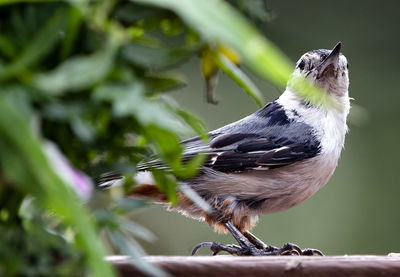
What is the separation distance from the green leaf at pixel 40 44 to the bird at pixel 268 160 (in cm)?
111

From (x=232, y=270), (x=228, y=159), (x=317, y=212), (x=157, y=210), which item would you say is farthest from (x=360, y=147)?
(x=232, y=270)

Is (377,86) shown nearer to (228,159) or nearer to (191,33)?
(228,159)

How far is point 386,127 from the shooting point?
155 inches

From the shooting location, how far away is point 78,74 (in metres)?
0.55

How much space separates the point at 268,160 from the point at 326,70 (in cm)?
34

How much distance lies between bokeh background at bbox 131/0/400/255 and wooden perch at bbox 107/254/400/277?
2.63 metres

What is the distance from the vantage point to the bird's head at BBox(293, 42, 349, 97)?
208 cm

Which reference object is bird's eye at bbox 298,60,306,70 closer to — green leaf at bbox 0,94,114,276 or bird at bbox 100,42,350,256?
bird at bbox 100,42,350,256

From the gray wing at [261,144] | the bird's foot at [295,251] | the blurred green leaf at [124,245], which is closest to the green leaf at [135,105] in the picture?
the blurred green leaf at [124,245]

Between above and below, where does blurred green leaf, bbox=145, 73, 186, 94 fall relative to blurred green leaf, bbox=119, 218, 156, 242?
above

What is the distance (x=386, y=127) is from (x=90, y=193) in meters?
3.48

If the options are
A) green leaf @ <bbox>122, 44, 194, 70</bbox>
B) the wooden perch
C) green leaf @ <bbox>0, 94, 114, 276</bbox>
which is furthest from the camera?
the wooden perch

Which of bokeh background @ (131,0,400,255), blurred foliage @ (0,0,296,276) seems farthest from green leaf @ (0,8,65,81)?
bokeh background @ (131,0,400,255)

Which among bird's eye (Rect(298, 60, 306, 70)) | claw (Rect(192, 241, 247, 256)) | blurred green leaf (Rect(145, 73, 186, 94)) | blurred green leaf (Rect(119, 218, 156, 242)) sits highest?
bird's eye (Rect(298, 60, 306, 70))
